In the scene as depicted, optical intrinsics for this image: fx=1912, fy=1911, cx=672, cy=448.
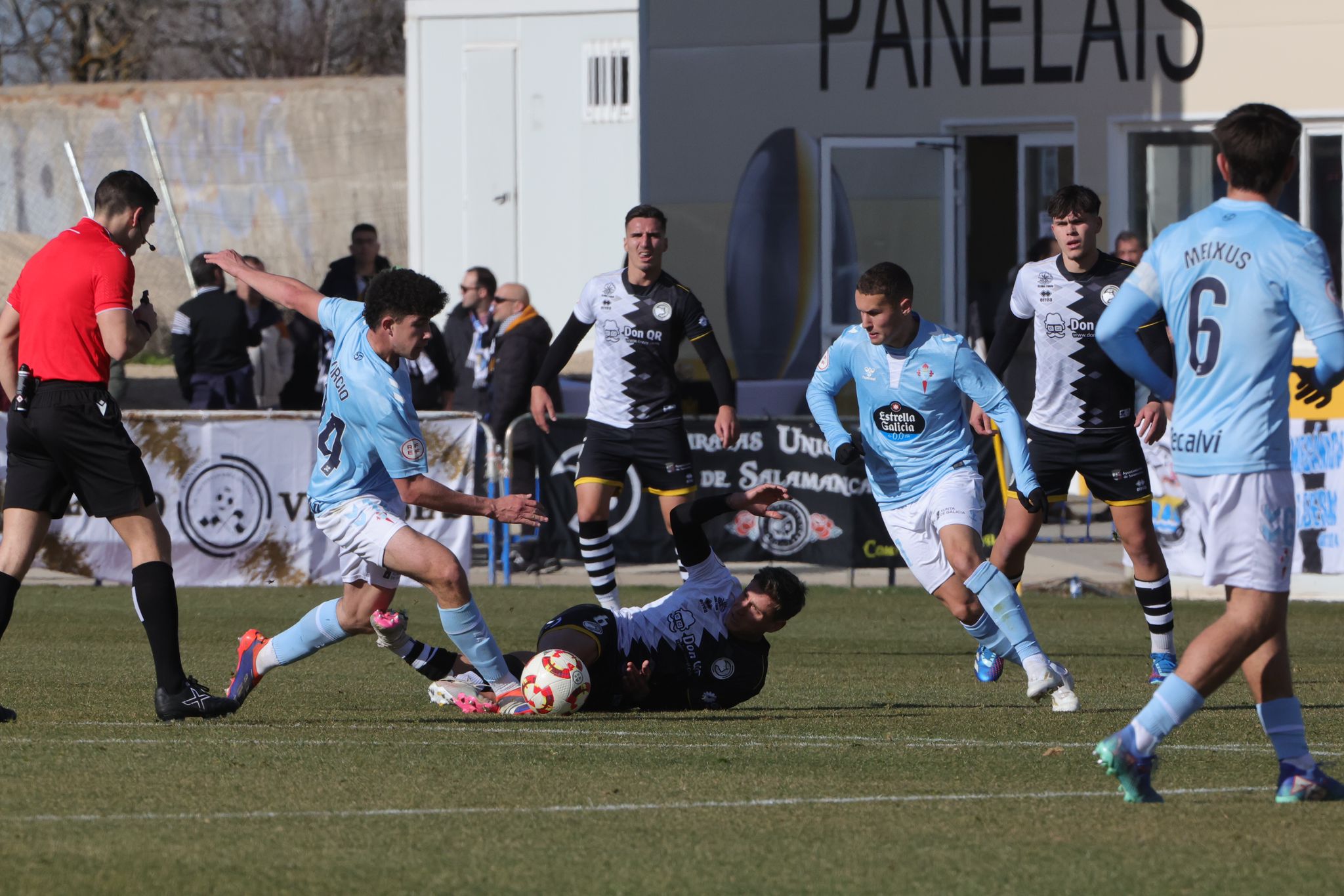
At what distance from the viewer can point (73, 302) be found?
742 centimetres

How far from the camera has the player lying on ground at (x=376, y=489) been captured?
7387 mm

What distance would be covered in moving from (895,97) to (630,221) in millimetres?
9609

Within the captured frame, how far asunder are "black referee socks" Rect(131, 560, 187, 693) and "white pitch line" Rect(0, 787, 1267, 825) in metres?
1.83

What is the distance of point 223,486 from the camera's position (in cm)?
1408

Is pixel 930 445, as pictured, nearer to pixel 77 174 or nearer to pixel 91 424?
pixel 91 424

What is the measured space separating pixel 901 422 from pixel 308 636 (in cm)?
274

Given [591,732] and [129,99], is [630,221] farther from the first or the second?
[129,99]

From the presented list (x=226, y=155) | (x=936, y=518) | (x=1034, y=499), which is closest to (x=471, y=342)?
(x=936, y=518)

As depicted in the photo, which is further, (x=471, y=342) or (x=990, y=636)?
(x=471, y=342)

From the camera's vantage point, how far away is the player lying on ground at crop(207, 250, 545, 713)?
24.2 feet

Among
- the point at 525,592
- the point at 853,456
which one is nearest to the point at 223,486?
the point at 525,592

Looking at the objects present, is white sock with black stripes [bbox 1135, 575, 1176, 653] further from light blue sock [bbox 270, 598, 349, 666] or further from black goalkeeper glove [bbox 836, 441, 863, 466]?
light blue sock [bbox 270, 598, 349, 666]

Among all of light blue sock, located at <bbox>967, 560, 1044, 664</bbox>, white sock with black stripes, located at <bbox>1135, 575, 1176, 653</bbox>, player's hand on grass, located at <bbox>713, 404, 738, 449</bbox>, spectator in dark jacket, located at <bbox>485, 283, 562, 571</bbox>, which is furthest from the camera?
spectator in dark jacket, located at <bbox>485, 283, 562, 571</bbox>

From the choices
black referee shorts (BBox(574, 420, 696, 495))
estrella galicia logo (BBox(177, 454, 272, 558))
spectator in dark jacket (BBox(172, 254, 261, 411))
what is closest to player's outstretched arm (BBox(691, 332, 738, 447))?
black referee shorts (BBox(574, 420, 696, 495))
